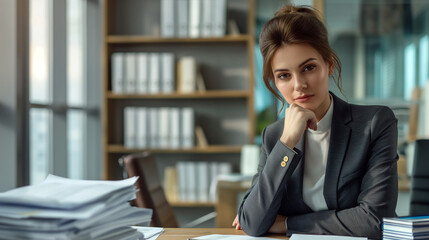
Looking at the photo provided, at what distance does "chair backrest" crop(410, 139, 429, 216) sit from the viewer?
202cm

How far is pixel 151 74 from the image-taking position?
4.29 metres

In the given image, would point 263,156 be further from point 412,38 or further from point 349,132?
point 412,38

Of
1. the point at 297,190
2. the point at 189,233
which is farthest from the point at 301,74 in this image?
the point at 189,233

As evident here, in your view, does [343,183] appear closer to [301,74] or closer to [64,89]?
[301,74]

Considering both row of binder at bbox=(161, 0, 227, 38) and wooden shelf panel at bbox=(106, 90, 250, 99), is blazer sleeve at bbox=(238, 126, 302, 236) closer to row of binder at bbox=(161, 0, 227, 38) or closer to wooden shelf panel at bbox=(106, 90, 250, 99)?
wooden shelf panel at bbox=(106, 90, 250, 99)

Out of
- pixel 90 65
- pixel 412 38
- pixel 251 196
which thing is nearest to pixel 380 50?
pixel 412 38

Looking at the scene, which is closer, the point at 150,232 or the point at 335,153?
the point at 150,232

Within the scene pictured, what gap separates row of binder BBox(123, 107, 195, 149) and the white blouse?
2.55 m

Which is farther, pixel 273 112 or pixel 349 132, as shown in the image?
pixel 273 112

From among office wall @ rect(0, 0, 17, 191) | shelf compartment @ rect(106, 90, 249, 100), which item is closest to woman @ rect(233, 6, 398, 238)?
office wall @ rect(0, 0, 17, 191)

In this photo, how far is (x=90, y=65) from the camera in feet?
14.8

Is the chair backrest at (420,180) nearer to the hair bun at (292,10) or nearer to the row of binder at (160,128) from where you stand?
the hair bun at (292,10)

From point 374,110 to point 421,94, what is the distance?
2.78 m

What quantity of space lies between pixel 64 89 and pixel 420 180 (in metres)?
2.64
